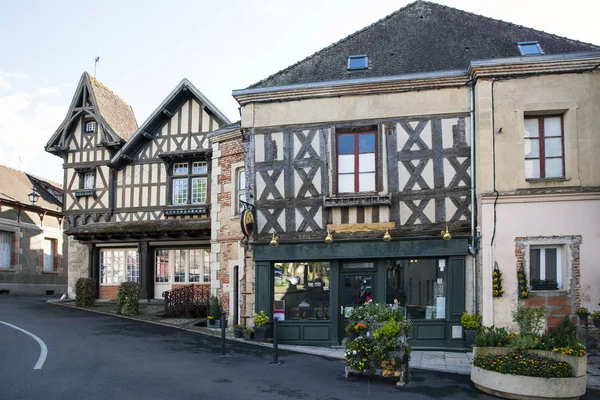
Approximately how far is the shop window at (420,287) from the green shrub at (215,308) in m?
4.94

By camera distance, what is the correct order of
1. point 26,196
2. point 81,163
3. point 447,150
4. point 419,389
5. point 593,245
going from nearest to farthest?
point 419,389 < point 593,245 < point 447,150 < point 81,163 < point 26,196

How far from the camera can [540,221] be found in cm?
1160

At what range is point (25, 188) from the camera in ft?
87.5

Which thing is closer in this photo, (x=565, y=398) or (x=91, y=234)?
(x=565, y=398)

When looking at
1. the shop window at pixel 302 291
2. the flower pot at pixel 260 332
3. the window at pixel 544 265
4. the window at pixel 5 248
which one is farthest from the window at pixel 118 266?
the window at pixel 544 265

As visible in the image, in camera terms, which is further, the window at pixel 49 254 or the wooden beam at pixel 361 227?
the window at pixel 49 254

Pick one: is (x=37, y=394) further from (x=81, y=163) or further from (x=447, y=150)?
(x=81, y=163)

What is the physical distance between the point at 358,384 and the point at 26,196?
2201 cm

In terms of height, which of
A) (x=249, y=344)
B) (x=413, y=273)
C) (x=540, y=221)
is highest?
(x=540, y=221)

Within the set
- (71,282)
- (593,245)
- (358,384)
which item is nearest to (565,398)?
(358,384)

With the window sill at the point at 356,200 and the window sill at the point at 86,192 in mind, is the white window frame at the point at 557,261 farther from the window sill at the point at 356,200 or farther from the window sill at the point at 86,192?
the window sill at the point at 86,192

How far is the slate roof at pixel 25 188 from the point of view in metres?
25.1

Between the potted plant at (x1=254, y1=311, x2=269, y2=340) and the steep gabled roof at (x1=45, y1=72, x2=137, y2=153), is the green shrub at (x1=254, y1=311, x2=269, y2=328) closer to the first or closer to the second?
the potted plant at (x1=254, y1=311, x2=269, y2=340)

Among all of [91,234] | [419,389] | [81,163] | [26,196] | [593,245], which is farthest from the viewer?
[26,196]
